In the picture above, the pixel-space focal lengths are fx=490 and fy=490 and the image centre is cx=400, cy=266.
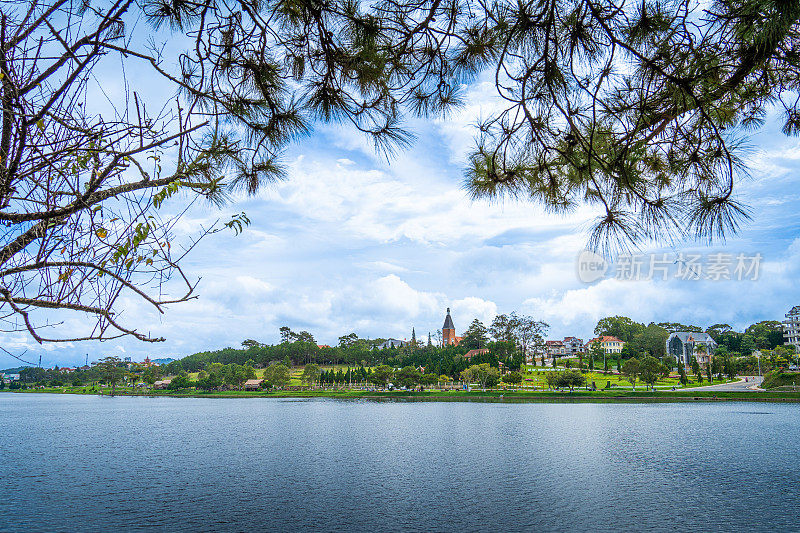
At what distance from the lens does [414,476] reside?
52.0 ft

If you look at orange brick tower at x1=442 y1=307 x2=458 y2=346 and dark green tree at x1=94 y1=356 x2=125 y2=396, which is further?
orange brick tower at x1=442 y1=307 x2=458 y2=346

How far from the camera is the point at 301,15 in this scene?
11.5ft

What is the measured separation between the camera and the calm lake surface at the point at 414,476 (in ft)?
37.6

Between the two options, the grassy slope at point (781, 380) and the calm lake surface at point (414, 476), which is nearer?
the calm lake surface at point (414, 476)

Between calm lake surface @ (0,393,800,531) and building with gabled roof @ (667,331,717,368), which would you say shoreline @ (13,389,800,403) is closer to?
calm lake surface @ (0,393,800,531)

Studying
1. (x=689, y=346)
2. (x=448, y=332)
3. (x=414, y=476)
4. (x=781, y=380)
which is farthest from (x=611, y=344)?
(x=414, y=476)

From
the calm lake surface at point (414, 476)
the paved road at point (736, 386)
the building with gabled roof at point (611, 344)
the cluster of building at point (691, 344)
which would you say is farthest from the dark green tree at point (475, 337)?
the calm lake surface at point (414, 476)

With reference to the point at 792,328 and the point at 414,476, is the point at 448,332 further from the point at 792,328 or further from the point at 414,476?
the point at 414,476

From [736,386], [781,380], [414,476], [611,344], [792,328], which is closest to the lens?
[414,476]

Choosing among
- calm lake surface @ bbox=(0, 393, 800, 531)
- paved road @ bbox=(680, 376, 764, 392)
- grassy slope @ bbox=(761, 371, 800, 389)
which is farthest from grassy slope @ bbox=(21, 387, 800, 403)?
calm lake surface @ bbox=(0, 393, 800, 531)

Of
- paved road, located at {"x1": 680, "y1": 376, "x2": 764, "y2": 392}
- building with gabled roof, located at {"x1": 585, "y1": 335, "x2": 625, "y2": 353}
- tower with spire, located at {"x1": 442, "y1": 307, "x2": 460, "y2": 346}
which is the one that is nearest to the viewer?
paved road, located at {"x1": 680, "y1": 376, "x2": 764, "y2": 392}

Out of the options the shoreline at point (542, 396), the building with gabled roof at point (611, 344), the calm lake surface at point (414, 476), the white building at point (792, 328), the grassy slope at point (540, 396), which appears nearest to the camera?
the calm lake surface at point (414, 476)

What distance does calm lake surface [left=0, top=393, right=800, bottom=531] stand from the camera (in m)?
11.4

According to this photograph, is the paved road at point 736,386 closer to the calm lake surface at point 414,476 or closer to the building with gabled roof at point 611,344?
the calm lake surface at point 414,476
